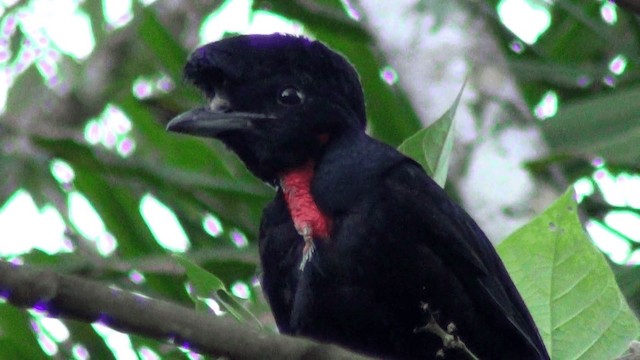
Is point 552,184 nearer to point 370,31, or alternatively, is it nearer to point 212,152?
point 370,31

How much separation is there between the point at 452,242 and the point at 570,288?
39cm

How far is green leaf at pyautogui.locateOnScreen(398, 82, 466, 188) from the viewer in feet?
7.86

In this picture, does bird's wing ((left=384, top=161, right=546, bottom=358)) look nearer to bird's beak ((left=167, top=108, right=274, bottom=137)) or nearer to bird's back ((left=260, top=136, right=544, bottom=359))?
bird's back ((left=260, top=136, right=544, bottom=359))

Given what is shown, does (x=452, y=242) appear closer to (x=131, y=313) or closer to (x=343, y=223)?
(x=343, y=223)

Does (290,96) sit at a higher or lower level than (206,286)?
higher

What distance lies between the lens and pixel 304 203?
254cm

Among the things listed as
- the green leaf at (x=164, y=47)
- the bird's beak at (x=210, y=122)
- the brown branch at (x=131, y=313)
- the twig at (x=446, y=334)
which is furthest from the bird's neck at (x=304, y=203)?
the green leaf at (x=164, y=47)

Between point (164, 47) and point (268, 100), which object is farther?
point (164, 47)

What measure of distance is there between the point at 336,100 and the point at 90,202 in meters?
1.31

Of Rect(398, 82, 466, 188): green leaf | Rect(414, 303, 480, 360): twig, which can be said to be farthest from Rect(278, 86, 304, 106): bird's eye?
Rect(414, 303, 480, 360): twig

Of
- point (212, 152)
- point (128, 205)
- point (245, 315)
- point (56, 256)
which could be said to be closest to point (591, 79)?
point (212, 152)

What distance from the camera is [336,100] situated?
2.70 metres

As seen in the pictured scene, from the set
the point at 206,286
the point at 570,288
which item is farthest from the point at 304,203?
the point at 570,288

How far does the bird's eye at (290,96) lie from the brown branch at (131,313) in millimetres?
1355
